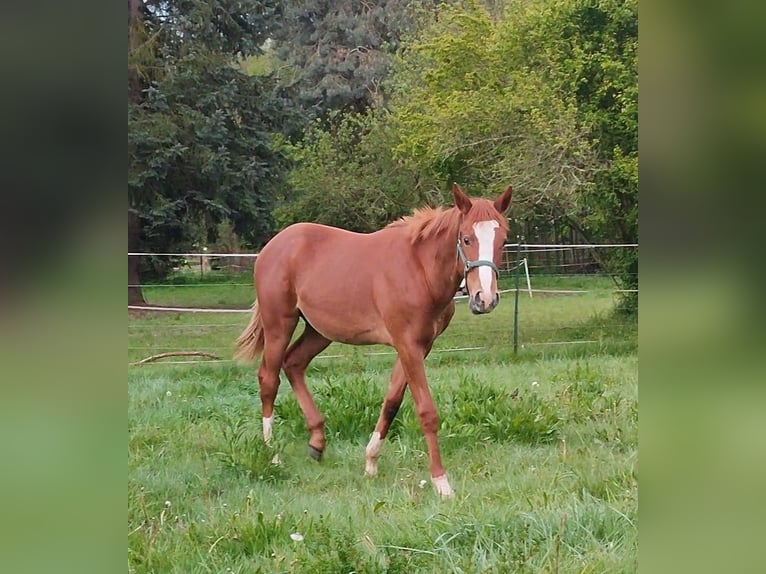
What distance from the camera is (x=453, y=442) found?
10.7 feet

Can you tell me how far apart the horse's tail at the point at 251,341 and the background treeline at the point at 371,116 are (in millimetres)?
390

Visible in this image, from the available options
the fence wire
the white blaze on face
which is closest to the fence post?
the fence wire

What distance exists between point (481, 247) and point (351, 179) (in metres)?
0.93

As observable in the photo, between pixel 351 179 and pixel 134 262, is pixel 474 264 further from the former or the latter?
pixel 134 262

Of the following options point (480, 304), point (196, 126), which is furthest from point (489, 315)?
point (196, 126)

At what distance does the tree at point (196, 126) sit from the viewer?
3006 mm

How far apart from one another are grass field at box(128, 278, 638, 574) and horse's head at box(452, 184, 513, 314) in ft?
1.84

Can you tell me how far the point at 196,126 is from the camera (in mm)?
3168

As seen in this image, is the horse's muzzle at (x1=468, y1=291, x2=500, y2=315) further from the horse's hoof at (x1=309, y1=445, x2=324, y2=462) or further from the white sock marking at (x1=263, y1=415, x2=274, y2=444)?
the white sock marking at (x1=263, y1=415, x2=274, y2=444)

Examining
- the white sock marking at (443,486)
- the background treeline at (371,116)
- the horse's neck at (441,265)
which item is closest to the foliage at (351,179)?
the background treeline at (371,116)

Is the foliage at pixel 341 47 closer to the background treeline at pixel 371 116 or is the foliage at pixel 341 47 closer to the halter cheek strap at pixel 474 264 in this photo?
the background treeline at pixel 371 116
